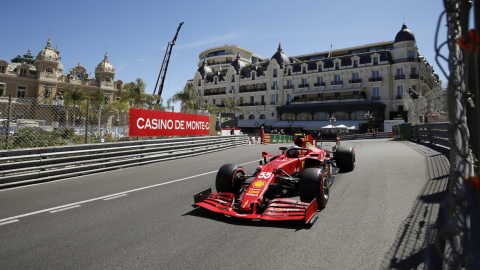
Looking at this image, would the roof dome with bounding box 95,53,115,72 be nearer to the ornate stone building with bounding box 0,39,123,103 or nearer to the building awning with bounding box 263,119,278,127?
the ornate stone building with bounding box 0,39,123,103

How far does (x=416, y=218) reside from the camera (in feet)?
14.3

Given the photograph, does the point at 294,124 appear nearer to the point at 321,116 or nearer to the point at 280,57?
the point at 321,116

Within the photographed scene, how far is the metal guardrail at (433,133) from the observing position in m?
11.8

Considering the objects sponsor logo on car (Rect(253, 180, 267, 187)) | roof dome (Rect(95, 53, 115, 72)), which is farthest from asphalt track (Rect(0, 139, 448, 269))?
roof dome (Rect(95, 53, 115, 72))

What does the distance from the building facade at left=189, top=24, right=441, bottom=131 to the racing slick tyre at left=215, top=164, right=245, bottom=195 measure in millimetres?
36492

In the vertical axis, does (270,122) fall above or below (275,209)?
above

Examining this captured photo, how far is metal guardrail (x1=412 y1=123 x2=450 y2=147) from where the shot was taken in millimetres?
11805

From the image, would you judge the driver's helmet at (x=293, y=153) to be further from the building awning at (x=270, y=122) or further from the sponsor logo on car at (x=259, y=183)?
the building awning at (x=270, y=122)

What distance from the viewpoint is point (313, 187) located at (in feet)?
16.0

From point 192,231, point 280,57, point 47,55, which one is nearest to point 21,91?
point 47,55

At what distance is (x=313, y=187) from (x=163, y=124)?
30.2 ft

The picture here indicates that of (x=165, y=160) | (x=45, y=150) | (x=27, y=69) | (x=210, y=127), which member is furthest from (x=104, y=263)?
(x=27, y=69)

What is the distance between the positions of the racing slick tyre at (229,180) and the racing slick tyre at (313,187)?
4.56 ft

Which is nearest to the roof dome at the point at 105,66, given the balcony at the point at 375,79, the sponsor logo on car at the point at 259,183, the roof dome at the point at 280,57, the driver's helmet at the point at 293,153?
the roof dome at the point at 280,57
